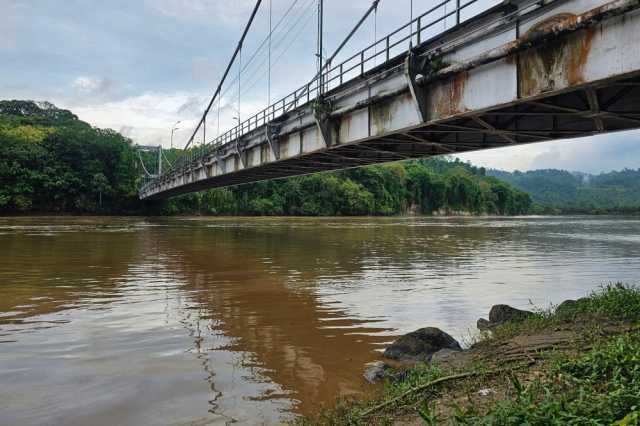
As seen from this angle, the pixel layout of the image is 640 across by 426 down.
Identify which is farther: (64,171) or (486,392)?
(64,171)

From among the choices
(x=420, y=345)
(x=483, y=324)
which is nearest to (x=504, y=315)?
(x=483, y=324)

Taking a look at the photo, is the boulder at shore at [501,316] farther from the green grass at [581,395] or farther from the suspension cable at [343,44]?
the suspension cable at [343,44]

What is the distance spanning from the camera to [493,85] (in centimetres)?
1268

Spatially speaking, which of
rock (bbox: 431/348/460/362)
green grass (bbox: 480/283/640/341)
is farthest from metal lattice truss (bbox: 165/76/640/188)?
rock (bbox: 431/348/460/362)

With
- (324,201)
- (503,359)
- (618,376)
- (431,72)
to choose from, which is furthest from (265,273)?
(324,201)

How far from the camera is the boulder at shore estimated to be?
10.7 m

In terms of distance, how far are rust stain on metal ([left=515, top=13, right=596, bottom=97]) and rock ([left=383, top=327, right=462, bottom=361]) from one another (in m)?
5.96

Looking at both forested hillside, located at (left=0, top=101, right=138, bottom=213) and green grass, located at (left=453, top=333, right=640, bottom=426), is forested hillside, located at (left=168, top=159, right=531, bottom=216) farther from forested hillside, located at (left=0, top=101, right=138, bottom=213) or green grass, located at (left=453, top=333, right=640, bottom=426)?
green grass, located at (left=453, top=333, right=640, bottom=426)

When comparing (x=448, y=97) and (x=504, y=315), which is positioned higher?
(x=448, y=97)

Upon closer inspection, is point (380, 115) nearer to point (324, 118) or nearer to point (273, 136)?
point (324, 118)

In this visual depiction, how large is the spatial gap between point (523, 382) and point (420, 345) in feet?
10.4

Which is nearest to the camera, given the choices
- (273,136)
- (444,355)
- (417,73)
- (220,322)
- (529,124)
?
(444,355)

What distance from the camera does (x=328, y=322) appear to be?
11688mm

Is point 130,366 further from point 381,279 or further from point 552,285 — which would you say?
point 552,285
